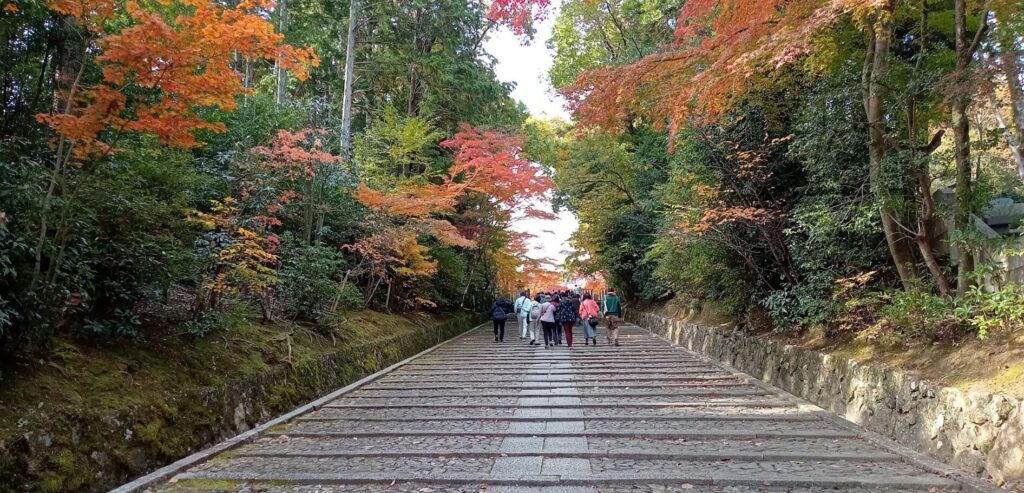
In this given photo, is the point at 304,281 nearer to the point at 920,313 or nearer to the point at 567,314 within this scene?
the point at 567,314

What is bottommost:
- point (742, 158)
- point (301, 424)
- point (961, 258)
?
point (301, 424)

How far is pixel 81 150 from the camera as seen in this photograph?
171 inches

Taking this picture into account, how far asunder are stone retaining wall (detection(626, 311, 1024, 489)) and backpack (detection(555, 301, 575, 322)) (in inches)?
207

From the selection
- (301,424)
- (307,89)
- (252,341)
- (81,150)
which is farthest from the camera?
(307,89)

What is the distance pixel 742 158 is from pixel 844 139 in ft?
7.61

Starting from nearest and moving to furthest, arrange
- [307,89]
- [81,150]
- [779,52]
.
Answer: [81,150]
[779,52]
[307,89]

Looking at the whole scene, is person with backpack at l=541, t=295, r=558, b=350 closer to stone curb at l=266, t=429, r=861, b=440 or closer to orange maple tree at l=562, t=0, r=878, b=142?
orange maple tree at l=562, t=0, r=878, b=142

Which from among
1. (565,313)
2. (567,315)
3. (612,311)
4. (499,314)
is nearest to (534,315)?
(499,314)

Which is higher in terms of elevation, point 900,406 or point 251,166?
point 251,166

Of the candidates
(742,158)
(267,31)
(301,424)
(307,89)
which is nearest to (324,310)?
(301,424)

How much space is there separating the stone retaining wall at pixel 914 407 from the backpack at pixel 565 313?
5.26m

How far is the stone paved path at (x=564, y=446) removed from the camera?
4113 mm

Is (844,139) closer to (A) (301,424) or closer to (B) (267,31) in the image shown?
(B) (267,31)

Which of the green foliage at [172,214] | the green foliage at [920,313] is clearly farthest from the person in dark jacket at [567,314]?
the green foliage at [920,313]
